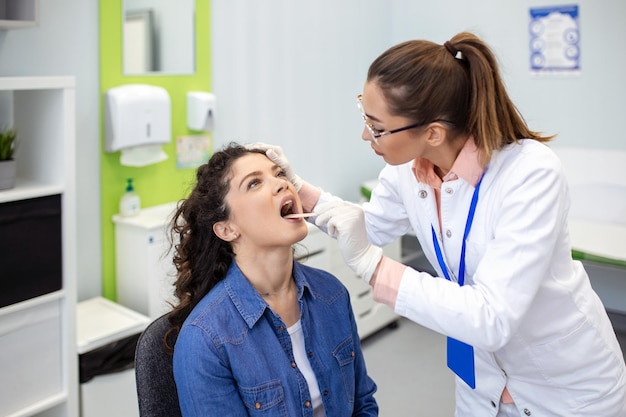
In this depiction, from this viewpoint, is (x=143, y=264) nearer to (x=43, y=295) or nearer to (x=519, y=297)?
(x=43, y=295)

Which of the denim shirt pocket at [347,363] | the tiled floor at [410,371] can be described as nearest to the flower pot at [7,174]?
the denim shirt pocket at [347,363]

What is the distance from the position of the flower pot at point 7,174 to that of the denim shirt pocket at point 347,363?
1190mm

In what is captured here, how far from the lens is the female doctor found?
133 centimetres

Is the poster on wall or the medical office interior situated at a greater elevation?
the poster on wall

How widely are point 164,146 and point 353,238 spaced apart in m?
1.66

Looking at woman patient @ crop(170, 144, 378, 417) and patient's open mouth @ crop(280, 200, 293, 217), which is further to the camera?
patient's open mouth @ crop(280, 200, 293, 217)

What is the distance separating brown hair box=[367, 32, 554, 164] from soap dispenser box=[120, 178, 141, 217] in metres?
1.53

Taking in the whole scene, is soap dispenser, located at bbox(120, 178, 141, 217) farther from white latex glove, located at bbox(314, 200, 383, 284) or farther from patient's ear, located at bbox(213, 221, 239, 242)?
white latex glove, located at bbox(314, 200, 383, 284)

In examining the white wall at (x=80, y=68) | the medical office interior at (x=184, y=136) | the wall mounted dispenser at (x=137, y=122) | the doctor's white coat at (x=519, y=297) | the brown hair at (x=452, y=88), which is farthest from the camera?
the wall mounted dispenser at (x=137, y=122)

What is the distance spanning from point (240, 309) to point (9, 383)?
3.50ft

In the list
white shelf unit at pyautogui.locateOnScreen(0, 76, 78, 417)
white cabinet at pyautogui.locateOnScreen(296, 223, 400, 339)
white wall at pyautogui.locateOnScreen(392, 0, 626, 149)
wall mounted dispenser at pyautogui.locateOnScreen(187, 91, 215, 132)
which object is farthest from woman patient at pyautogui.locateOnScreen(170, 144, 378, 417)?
white wall at pyautogui.locateOnScreen(392, 0, 626, 149)

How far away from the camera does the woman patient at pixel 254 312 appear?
1.40 metres

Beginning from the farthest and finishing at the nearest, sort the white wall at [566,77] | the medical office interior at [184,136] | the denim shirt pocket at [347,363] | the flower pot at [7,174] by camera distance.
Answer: the white wall at [566,77], the medical office interior at [184,136], the flower pot at [7,174], the denim shirt pocket at [347,363]

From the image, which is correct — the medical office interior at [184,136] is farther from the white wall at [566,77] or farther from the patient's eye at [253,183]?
the patient's eye at [253,183]
